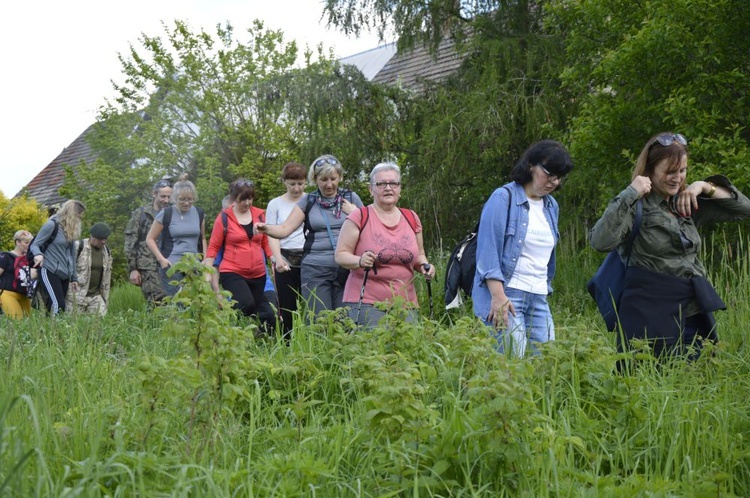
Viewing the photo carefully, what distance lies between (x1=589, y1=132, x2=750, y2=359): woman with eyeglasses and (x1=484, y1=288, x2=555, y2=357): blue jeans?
536mm

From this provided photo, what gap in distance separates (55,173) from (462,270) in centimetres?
3895

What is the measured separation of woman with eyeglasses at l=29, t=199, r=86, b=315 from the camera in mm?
11594

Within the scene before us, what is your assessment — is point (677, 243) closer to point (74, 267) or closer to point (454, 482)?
point (454, 482)

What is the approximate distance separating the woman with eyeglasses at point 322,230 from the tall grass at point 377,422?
201 centimetres

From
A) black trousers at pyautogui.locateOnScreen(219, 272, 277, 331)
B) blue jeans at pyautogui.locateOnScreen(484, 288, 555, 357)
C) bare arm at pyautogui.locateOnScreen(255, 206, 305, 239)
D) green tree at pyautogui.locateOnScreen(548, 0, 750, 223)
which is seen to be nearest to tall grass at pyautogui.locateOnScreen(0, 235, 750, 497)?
blue jeans at pyautogui.locateOnScreen(484, 288, 555, 357)

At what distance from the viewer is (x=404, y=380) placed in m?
3.77

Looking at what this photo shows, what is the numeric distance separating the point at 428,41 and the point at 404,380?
38.7ft

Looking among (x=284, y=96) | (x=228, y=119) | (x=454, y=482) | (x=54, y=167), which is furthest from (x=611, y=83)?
(x=54, y=167)

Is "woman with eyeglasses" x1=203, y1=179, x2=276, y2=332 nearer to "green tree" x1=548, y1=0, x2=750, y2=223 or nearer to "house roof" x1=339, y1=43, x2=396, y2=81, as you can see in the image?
"green tree" x1=548, y1=0, x2=750, y2=223

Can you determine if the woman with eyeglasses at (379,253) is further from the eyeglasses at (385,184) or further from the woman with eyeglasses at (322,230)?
the woman with eyeglasses at (322,230)

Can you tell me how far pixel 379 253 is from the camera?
6.51 m

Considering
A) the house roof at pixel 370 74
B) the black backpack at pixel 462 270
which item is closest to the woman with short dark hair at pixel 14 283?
the house roof at pixel 370 74

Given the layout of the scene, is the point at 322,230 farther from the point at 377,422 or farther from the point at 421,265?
the point at 377,422

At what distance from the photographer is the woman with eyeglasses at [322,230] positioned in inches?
294
